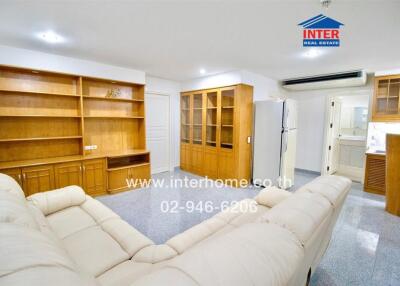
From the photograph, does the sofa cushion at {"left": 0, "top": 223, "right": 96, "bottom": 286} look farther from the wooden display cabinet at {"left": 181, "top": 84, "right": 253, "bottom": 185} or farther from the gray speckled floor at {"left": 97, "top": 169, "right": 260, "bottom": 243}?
the wooden display cabinet at {"left": 181, "top": 84, "right": 253, "bottom": 185}

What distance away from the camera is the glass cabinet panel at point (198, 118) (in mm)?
4973

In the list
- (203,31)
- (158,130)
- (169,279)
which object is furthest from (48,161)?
(169,279)

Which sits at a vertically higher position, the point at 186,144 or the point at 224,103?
the point at 224,103

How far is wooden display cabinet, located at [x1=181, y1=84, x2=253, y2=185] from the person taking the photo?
418 cm

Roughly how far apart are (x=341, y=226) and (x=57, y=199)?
3496 mm

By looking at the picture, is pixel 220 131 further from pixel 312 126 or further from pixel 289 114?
pixel 312 126

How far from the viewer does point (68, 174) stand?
3.32m

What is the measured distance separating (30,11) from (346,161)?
663cm

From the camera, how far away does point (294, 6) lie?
72.3 inches

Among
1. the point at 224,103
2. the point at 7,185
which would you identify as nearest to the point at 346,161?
the point at 224,103

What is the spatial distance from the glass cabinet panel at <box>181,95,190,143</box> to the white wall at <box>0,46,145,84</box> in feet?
4.89

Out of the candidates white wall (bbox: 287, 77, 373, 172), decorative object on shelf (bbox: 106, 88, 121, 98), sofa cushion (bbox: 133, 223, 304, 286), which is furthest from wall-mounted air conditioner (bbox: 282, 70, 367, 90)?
sofa cushion (bbox: 133, 223, 304, 286)

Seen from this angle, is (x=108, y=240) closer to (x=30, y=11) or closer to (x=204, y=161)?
(x=30, y=11)

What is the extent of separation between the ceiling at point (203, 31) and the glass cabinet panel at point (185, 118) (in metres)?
1.67
